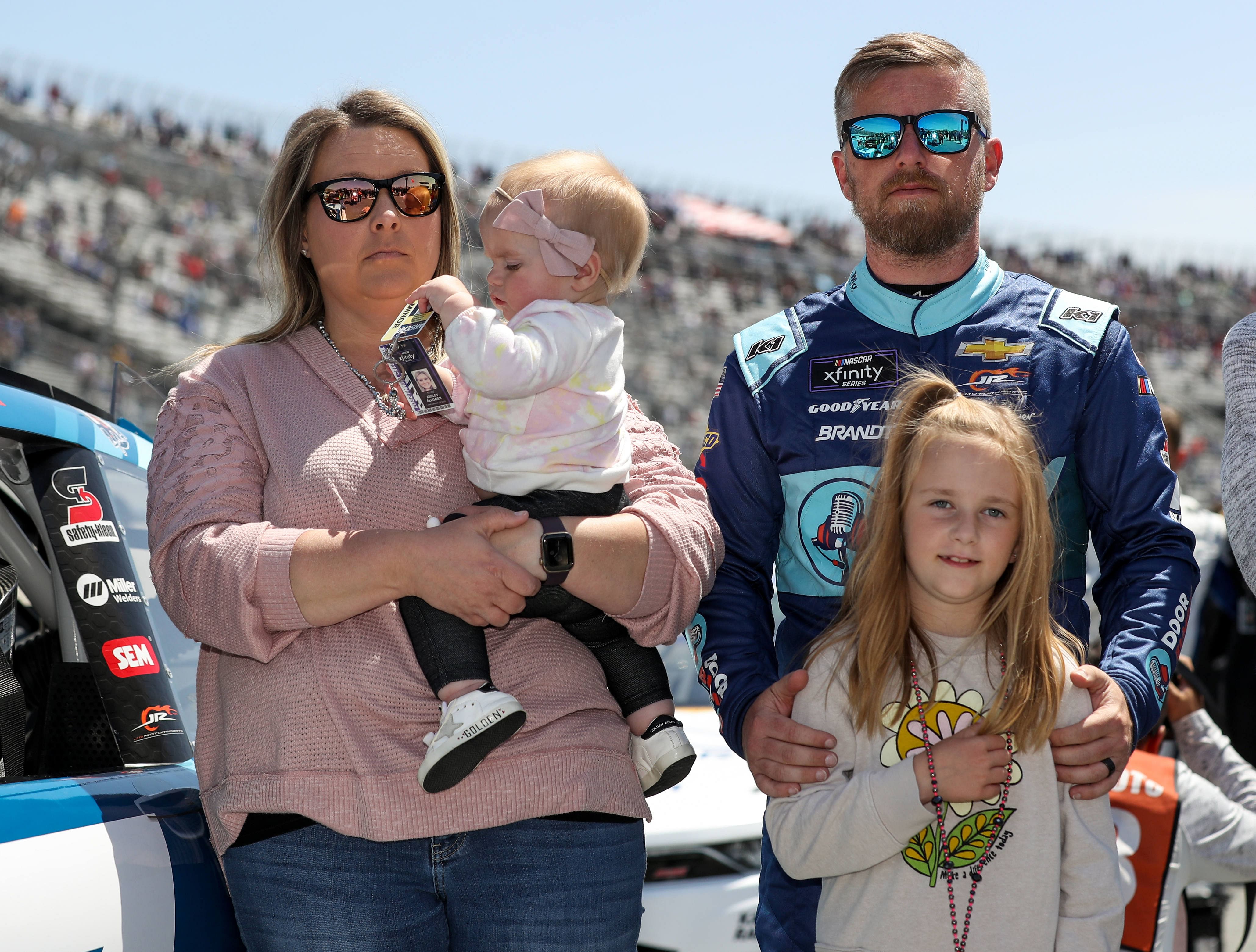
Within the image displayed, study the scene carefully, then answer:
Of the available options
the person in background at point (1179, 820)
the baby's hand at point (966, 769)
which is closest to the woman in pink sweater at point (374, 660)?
the baby's hand at point (966, 769)

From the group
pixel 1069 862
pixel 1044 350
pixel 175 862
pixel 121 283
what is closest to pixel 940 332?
pixel 1044 350

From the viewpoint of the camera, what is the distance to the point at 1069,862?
2.06 metres

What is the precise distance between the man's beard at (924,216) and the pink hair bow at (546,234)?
0.62 meters

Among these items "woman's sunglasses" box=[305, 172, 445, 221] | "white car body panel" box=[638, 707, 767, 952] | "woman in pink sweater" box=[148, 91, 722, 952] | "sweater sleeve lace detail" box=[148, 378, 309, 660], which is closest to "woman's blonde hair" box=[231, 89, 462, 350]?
"woman's sunglasses" box=[305, 172, 445, 221]

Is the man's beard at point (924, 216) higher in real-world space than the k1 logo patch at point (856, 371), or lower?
higher

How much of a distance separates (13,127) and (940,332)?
35479mm

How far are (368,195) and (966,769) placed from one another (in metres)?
1.50

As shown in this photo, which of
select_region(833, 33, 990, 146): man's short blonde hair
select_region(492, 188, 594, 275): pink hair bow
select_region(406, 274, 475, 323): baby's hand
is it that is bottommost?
select_region(406, 274, 475, 323): baby's hand

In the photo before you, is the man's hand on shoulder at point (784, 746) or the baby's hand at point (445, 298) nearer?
the man's hand on shoulder at point (784, 746)

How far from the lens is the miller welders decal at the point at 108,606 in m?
2.35

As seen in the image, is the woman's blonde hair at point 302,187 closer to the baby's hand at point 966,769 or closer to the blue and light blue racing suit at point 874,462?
the blue and light blue racing suit at point 874,462

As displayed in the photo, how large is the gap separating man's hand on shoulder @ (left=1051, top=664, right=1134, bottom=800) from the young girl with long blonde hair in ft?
0.09

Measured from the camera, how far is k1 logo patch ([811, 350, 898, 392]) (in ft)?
8.05

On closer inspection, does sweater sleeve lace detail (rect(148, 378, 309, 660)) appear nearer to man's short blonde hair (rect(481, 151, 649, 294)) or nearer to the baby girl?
the baby girl
